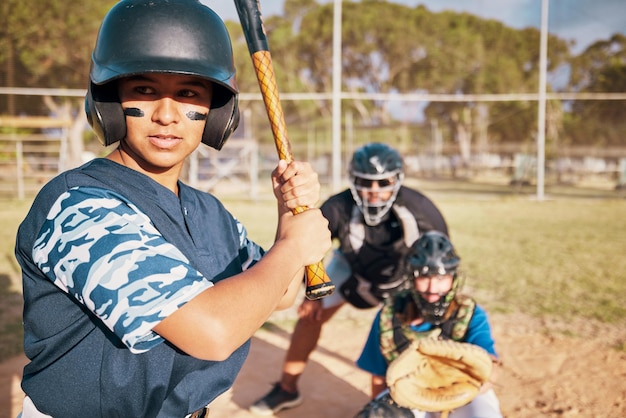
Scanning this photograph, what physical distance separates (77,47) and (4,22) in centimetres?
231

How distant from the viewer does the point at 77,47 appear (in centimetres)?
1767

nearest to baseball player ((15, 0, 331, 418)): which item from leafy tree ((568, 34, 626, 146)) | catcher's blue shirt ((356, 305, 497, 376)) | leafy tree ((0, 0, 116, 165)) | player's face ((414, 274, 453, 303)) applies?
player's face ((414, 274, 453, 303))

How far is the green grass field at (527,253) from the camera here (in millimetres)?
5934

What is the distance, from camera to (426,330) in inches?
123

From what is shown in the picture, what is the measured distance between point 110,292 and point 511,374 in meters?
3.84

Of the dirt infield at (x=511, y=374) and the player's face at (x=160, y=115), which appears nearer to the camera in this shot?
the player's face at (x=160, y=115)

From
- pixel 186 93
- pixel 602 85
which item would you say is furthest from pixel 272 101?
pixel 602 85

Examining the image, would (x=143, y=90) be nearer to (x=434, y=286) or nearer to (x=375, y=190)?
(x=434, y=286)

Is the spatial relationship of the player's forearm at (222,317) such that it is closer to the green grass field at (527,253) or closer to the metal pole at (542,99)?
the green grass field at (527,253)

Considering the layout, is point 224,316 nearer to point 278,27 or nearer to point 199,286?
point 199,286

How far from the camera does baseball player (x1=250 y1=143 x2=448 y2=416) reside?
382cm

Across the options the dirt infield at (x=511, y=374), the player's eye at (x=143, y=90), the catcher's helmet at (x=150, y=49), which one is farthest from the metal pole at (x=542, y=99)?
the player's eye at (x=143, y=90)

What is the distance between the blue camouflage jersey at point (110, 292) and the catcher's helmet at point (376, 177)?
91.8 inches

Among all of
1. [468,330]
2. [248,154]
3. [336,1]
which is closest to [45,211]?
[468,330]
